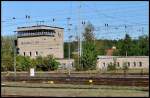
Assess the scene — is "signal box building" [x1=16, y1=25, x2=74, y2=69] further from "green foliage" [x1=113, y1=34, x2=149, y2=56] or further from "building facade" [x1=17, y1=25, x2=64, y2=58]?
"green foliage" [x1=113, y1=34, x2=149, y2=56]

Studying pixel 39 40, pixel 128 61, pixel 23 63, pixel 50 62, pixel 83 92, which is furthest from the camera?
pixel 39 40

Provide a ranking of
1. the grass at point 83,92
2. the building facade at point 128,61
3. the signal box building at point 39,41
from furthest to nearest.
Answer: the signal box building at point 39,41 → the building facade at point 128,61 → the grass at point 83,92

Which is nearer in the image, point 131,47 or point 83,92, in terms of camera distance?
point 83,92

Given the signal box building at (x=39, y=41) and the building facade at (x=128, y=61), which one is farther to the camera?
the signal box building at (x=39, y=41)

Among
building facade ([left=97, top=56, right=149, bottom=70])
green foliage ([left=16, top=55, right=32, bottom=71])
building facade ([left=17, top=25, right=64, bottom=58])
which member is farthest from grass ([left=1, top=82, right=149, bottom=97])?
building facade ([left=17, top=25, right=64, bottom=58])

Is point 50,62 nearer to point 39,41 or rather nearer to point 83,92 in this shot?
point 39,41

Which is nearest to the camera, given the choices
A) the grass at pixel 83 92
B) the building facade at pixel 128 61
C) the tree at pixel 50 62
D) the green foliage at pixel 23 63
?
the grass at pixel 83 92

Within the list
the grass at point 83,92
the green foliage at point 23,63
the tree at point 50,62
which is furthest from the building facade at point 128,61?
the grass at point 83,92

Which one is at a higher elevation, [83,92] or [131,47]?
[131,47]

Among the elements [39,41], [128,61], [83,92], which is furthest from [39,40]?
[83,92]

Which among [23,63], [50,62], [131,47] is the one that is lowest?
[23,63]

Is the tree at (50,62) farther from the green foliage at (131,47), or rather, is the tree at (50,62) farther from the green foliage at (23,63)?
the green foliage at (131,47)

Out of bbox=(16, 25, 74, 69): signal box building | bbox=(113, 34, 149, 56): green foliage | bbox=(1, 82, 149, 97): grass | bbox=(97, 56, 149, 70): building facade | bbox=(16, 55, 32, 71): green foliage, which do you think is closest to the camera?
bbox=(1, 82, 149, 97): grass

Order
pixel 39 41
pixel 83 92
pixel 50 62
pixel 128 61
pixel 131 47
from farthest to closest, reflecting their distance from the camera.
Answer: pixel 39 41 → pixel 131 47 → pixel 128 61 → pixel 50 62 → pixel 83 92
